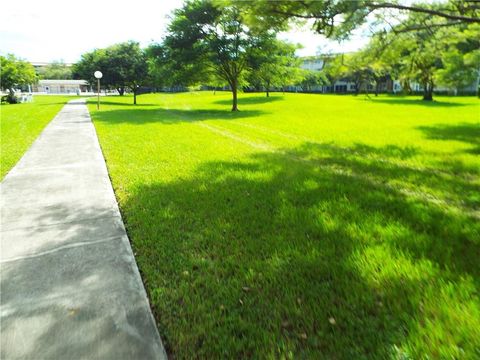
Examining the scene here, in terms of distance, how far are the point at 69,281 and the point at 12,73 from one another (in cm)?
5607

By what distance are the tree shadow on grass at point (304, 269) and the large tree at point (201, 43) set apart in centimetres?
2035

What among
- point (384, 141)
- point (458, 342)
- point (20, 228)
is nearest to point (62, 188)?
point (20, 228)

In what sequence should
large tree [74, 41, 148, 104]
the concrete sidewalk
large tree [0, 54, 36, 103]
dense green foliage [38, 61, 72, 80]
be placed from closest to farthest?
the concrete sidewalk → large tree [74, 41, 148, 104] → large tree [0, 54, 36, 103] → dense green foliage [38, 61, 72, 80]

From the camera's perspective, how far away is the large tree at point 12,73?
45.1m

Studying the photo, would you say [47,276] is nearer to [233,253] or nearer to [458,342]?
[233,253]

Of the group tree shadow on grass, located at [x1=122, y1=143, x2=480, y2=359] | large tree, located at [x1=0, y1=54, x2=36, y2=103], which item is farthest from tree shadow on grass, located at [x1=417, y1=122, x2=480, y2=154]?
large tree, located at [x1=0, y1=54, x2=36, y2=103]

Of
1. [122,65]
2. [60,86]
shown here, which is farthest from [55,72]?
[122,65]

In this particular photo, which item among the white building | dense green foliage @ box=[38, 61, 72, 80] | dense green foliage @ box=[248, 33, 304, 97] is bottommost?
dense green foliage @ box=[248, 33, 304, 97]

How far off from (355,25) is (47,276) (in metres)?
7.86

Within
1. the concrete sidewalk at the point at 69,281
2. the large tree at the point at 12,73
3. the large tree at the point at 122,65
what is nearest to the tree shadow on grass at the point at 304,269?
the concrete sidewalk at the point at 69,281

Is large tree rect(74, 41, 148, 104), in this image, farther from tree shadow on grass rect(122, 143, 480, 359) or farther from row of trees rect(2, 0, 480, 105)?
tree shadow on grass rect(122, 143, 480, 359)

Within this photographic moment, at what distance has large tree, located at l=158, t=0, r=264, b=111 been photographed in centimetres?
2275

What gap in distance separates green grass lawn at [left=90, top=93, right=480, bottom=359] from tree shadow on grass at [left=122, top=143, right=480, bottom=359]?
0.01 metres

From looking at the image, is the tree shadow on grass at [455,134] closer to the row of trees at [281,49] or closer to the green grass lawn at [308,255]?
the row of trees at [281,49]
